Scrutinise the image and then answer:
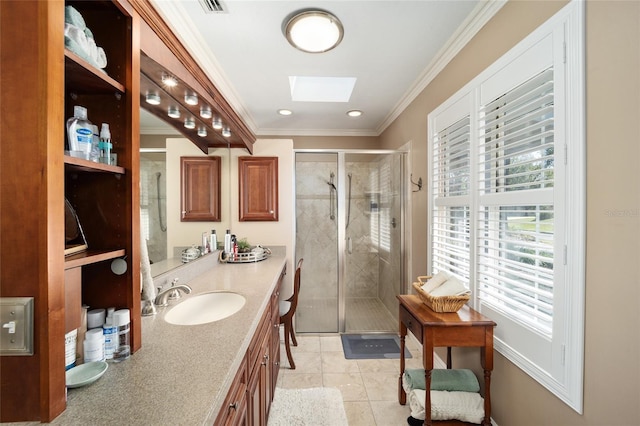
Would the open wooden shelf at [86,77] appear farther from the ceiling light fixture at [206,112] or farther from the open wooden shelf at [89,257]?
the ceiling light fixture at [206,112]

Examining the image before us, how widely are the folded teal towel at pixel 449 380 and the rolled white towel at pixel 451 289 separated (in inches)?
19.6

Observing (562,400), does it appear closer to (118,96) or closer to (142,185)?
(118,96)

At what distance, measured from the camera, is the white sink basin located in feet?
5.21

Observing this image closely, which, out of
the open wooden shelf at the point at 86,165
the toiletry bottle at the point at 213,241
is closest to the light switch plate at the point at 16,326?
the open wooden shelf at the point at 86,165

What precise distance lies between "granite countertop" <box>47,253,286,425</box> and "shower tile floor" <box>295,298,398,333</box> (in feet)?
6.65

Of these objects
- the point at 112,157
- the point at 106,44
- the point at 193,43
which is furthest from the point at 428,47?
the point at 112,157

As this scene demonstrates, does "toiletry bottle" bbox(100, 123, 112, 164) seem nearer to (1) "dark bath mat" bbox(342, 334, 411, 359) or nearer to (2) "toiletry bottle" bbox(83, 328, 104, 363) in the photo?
(2) "toiletry bottle" bbox(83, 328, 104, 363)

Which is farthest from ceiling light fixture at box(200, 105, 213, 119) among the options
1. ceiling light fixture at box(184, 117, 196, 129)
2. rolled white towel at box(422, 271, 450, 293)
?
rolled white towel at box(422, 271, 450, 293)

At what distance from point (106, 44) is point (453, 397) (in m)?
2.34

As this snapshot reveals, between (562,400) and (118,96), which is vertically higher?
(118,96)

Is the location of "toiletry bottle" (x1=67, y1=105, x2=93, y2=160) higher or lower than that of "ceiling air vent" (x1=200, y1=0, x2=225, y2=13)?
lower

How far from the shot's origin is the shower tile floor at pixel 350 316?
3.23 m

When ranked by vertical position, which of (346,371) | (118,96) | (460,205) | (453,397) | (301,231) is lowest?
(346,371)

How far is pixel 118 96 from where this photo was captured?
3.18ft
